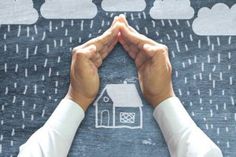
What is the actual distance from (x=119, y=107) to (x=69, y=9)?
0.64 ft

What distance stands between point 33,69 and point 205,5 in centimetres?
32

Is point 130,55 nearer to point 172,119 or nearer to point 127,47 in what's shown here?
point 127,47

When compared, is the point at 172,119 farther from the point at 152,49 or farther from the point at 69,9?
the point at 69,9

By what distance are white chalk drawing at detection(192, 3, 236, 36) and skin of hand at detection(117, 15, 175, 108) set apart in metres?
0.08

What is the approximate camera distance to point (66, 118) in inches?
35.8

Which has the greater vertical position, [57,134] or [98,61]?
[98,61]

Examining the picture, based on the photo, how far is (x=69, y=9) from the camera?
950 millimetres

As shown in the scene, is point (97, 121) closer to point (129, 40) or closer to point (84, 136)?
point (84, 136)

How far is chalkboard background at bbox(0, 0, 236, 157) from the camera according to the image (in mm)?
930

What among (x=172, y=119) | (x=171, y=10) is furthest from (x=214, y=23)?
(x=172, y=119)

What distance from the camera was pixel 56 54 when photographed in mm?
946

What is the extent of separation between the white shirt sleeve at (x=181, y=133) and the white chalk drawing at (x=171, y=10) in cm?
15

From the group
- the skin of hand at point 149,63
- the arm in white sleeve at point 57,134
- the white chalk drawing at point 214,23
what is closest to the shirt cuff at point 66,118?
the arm in white sleeve at point 57,134

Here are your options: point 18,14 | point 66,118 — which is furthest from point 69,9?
point 66,118
